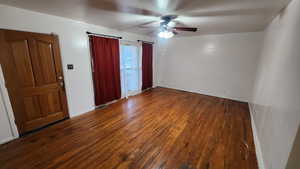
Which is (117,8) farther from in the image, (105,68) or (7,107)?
(7,107)

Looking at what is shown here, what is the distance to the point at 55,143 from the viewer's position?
209 cm

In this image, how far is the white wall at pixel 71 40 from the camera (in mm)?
2041

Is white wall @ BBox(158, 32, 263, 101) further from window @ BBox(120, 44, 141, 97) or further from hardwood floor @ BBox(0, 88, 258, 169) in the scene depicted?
window @ BBox(120, 44, 141, 97)

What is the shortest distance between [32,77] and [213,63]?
512 cm

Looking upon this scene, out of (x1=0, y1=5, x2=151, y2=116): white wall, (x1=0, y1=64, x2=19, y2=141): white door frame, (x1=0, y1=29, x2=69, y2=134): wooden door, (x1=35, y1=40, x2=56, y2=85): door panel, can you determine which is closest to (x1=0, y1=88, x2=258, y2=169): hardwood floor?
(x1=0, y1=64, x2=19, y2=141): white door frame

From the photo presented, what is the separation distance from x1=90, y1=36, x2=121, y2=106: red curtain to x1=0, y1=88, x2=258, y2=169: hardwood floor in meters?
0.57

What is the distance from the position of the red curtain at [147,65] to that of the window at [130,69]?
0.22 meters

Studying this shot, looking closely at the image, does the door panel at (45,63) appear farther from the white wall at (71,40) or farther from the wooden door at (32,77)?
the white wall at (71,40)

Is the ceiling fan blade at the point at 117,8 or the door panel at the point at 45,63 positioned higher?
the ceiling fan blade at the point at 117,8

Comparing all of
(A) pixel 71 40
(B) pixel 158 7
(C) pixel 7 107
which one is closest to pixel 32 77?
(C) pixel 7 107

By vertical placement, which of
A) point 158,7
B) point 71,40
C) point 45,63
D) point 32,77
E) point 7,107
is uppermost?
point 158,7

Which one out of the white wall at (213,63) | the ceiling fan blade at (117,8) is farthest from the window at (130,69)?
the ceiling fan blade at (117,8)

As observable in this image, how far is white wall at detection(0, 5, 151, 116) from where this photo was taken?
2041 mm

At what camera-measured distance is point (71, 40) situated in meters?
2.77
